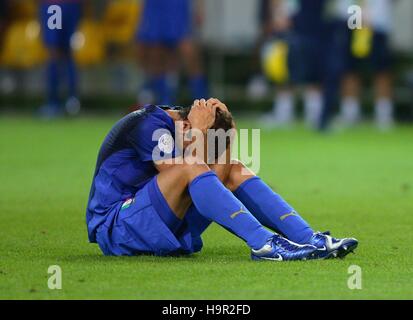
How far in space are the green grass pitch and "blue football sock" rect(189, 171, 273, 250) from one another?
9.3 inches

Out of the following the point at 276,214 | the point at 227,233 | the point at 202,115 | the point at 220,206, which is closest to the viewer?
the point at 220,206

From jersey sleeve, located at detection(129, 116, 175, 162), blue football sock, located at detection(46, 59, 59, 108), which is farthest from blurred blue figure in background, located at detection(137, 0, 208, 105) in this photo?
jersey sleeve, located at detection(129, 116, 175, 162)

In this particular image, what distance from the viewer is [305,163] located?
46.6 feet

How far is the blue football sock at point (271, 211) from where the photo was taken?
7268 mm

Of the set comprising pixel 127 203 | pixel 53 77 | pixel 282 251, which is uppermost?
pixel 127 203

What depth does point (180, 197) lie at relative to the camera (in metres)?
7.02

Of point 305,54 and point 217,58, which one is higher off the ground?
point 305,54

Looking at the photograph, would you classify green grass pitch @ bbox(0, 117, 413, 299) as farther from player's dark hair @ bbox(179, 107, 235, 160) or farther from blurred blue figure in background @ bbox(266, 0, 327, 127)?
blurred blue figure in background @ bbox(266, 0, 327, 127)

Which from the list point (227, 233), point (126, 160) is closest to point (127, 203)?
point (126, 160)

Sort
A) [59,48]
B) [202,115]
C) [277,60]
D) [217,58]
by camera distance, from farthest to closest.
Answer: [217,58]
[277,60]
[59,48]
[202,115]

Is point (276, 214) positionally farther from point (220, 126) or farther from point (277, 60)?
point (277, 60)

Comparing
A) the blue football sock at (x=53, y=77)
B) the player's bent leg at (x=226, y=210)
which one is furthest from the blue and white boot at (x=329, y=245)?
the blue football sock at (x=53, y=77)

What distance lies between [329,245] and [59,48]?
13235mm
